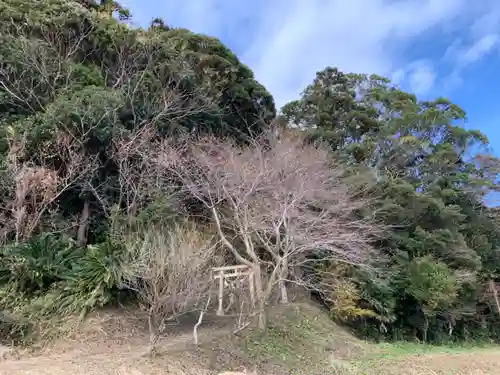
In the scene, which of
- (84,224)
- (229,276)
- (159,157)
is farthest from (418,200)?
(84,224)

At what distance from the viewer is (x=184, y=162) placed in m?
12.9

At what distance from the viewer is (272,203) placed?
11.8 m

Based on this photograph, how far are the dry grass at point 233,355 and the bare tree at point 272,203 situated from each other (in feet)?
Result: 3.39

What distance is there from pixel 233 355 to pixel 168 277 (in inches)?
109

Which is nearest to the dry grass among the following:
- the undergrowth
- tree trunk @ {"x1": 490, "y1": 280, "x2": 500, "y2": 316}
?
the undergrowth

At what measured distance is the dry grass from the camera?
760 centimetres

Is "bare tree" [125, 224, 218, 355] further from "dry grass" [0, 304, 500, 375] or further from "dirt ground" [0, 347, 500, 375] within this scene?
"dry grass" [0, 304, 500, 375]

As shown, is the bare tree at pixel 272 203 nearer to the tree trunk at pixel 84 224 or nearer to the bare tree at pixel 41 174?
the bare tree at pixel 41 174

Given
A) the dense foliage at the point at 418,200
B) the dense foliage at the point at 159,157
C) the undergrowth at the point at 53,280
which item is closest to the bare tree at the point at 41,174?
the dense foliage at the point at 159,157

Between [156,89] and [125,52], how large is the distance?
74.3 inches

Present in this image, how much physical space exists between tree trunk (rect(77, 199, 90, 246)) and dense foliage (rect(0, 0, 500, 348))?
40 millimetres

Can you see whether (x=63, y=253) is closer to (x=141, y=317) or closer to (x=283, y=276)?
(x=141, y=317)

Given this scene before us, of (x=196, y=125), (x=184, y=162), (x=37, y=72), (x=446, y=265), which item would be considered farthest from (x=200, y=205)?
(x=446, y=265)

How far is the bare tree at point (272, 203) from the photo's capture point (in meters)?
11.4
